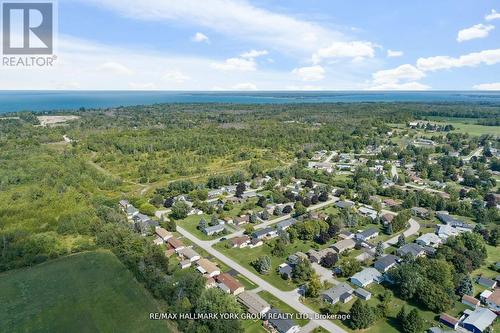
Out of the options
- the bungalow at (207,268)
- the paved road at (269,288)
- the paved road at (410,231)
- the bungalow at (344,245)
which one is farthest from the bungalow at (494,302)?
the bungalow at (207,268)

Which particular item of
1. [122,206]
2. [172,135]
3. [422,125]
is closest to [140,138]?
[172,135]

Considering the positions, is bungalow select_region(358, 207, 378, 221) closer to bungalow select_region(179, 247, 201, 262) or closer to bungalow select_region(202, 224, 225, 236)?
bungalow select_region(202, 224, 225, 236)

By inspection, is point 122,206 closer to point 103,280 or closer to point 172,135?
point 103,280

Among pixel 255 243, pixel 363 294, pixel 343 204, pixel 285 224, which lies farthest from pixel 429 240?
pixel 255 243

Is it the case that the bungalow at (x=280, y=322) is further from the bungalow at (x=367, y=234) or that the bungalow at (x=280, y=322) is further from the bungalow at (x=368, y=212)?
the bungalow at (x=368, y=212)

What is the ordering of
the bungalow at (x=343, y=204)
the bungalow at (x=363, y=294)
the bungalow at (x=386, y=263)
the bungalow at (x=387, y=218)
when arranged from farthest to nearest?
the bungalow at (x=343, y=204), the bungalow at (x=387, y=218), the bungalow at (x=386, y=263), the bungalow at (x=363, y=294)

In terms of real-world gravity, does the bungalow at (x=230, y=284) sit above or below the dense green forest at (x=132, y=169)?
below

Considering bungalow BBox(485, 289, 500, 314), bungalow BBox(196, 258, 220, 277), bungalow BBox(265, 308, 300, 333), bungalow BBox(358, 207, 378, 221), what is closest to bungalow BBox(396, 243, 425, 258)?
bungalow BBox(485, 289, 500, 314)

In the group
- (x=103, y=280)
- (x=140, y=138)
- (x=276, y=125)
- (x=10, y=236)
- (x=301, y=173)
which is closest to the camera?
(x=103, y=280)
